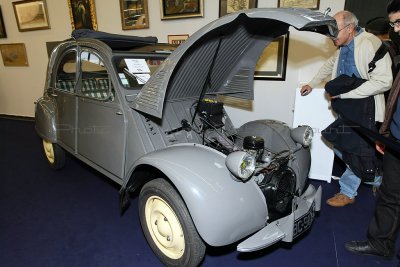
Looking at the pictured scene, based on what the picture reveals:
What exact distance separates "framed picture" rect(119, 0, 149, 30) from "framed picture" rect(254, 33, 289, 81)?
2.26 m

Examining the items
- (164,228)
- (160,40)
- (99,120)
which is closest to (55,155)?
(99,120)

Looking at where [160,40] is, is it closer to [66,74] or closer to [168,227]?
[66,74]

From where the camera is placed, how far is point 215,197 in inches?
62.5

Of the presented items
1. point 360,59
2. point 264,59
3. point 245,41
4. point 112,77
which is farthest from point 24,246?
point 264,59

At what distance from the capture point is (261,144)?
1876 millimetres

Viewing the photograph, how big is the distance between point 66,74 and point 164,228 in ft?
7.95

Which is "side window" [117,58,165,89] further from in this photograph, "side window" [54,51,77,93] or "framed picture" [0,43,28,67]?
"framed picture" [0,43,28,67]

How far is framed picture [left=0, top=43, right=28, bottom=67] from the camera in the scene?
6.20 metres

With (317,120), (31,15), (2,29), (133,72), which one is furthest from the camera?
(2,29)

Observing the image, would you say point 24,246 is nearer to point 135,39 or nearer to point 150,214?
point 150,214

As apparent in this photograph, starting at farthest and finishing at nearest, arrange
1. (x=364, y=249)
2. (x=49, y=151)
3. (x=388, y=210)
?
(x=49, y=151)
(x=364, y=249)
(x=388, y=210)

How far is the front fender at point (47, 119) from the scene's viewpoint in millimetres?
3242

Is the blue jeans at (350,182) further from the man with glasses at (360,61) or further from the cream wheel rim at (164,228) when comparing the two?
the cream wheel rim at (164,228)

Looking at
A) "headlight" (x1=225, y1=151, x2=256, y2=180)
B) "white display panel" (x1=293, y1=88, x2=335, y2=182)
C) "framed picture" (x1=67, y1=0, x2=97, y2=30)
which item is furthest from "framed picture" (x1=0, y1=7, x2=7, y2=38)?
"headlight" (x1=225, y1=151, x2=256, y2=180)
